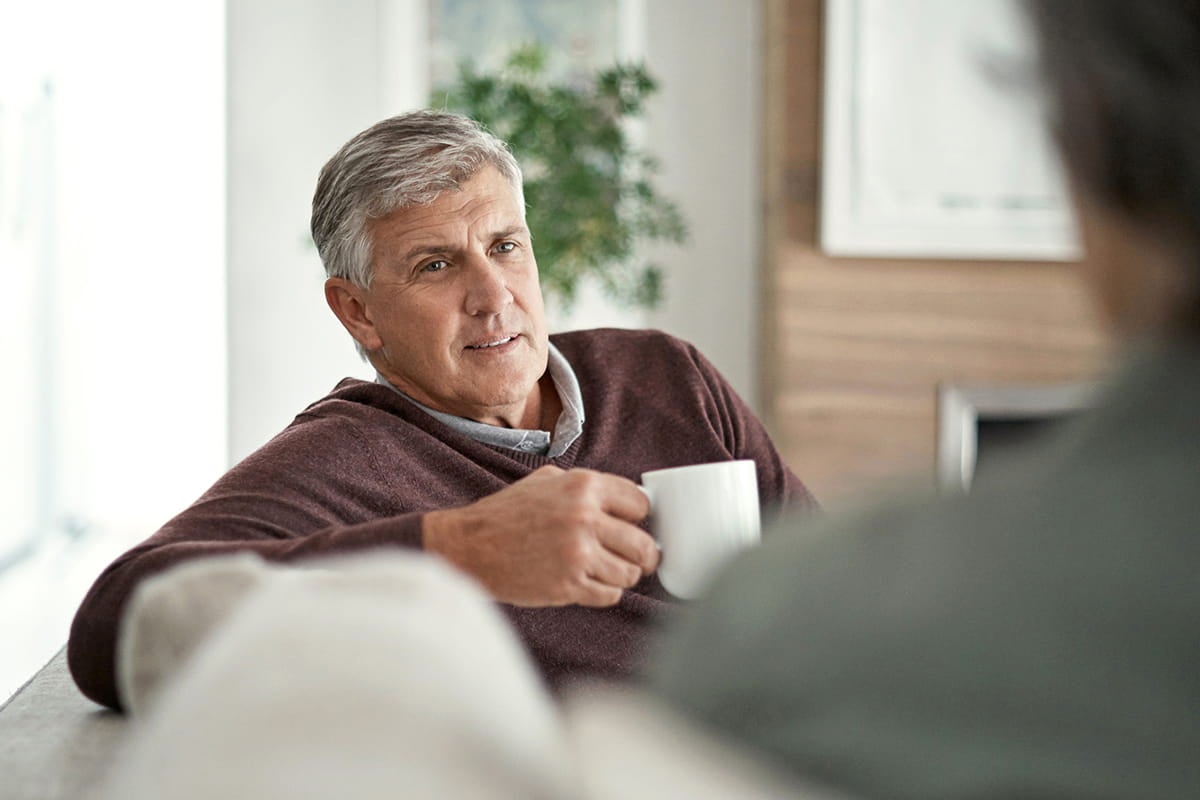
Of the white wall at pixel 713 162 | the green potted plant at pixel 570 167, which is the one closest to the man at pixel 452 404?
the green potted plant at pixel 570 167

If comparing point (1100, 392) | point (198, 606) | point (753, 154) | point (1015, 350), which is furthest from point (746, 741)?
point (753, 154)

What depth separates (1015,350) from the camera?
3373 millimetres

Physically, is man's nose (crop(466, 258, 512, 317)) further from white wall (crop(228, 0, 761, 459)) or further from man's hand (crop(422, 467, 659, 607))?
white wall (crop(228, 0, 761, 459))

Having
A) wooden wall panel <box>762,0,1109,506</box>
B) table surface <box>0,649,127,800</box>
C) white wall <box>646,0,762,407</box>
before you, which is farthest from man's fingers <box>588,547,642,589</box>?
white wall <box>646,0,762,407</box>

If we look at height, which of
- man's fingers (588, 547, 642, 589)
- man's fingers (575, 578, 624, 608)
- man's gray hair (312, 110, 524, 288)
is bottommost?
man's fingers (575, 578, 624, 608)

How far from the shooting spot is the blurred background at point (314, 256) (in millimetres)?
2344

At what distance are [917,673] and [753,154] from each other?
3.49 meters

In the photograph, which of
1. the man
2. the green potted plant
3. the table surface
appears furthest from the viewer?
the green potted plant

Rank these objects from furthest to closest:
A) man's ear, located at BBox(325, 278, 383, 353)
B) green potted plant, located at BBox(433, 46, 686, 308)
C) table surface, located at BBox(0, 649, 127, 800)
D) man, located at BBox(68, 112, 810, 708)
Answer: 1. green potted plant, located at BBox(433, 46, 686, 308)
2. man's ear, located at BBox(325, 278, 383, 353)
3. man, located at BBox(68, 112, 810, 708)
4. table surface, located at BBox(0, 649, 127, 800)

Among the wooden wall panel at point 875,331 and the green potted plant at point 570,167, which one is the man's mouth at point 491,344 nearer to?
the green potted plant at point 570,167

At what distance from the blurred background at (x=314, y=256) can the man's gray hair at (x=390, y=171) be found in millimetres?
749

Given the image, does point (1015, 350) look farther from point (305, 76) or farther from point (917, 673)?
point (917, 673)

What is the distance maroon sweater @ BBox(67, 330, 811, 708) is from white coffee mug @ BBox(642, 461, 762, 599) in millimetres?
213

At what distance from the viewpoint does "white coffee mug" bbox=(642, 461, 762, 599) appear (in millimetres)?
1097
